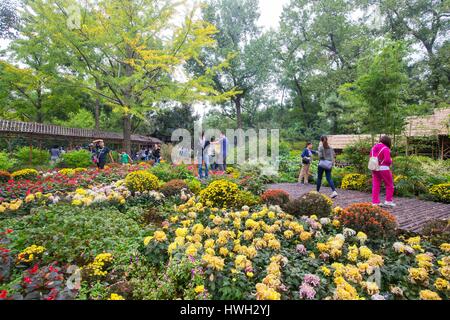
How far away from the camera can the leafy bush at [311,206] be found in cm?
420

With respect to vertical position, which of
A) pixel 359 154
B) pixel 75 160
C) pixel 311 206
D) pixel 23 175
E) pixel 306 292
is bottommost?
Result: pixel 306 292

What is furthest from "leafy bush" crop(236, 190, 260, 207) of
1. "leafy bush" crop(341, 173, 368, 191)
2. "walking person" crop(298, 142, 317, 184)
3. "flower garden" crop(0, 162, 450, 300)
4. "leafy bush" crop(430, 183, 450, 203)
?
"leafy bush" crop(430, 183, 450, 203)

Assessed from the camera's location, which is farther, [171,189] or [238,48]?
[238,48]

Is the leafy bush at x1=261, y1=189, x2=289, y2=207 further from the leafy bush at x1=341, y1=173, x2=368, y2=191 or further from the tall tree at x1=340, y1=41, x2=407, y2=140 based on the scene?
the tall tree at x1=340, y1=41, x2=407, y2=140

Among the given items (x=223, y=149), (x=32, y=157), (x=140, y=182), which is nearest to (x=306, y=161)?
(x=223, y=149)

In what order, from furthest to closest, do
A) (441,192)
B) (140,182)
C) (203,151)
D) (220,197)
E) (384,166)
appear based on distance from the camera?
(203,151), (441,192), (140,182), (384,166), (220,197)

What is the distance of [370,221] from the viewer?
3520 mm

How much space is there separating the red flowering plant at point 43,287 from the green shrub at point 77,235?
53cm

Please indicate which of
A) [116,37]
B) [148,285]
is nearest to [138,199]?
[148,285]

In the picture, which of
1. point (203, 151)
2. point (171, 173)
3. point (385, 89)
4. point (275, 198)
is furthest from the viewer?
point (203, 151)

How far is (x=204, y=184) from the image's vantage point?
6.78m

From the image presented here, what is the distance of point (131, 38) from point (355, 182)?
442 inches

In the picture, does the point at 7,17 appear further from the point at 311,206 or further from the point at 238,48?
the point at 311,206

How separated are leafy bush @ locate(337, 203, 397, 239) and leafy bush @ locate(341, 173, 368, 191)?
17.6ft
